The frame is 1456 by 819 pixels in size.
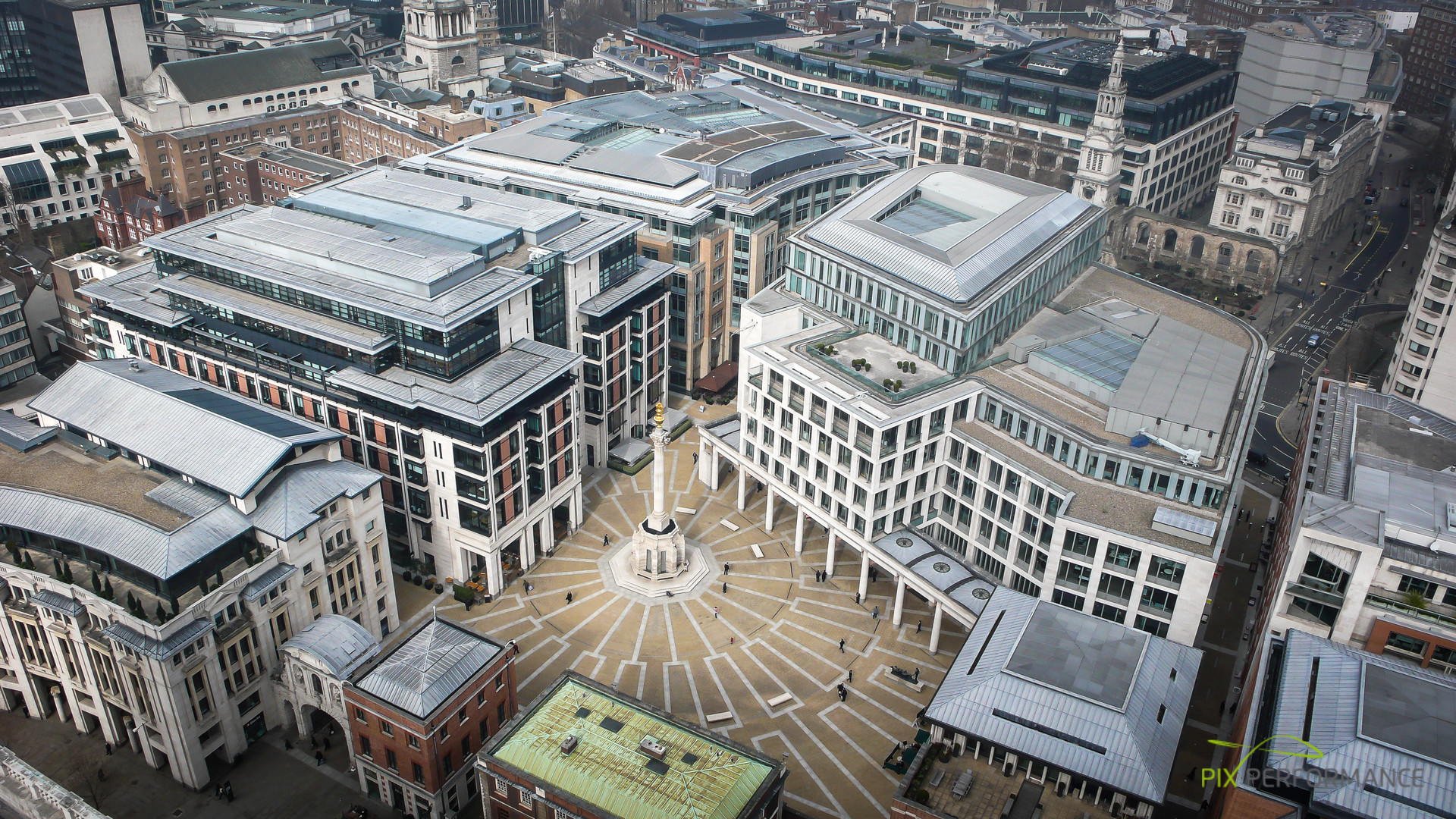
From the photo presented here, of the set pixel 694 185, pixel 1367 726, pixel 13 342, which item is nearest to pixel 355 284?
pixel 694 185

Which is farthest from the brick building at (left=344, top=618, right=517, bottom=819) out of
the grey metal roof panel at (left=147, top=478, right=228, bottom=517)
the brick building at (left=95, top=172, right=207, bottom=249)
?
the brick building at (left=95, top=172, right=207, bottom=249)

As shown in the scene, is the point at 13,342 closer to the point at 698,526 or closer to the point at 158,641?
the point at 158,641

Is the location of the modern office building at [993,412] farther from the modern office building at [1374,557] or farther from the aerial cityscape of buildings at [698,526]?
the modern office building at [1374,557]

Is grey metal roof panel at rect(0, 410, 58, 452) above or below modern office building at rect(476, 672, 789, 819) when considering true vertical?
above

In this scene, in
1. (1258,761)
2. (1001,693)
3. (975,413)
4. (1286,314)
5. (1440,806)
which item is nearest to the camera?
(1440,806)

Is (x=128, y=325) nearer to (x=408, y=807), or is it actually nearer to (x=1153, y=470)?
(x=408, y=807)

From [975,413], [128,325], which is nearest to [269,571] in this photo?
[128,325]

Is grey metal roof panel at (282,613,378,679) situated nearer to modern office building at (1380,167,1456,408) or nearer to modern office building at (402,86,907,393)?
modern office building at (402,86,907,393)
